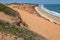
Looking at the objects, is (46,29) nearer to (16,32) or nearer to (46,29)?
(46,29)

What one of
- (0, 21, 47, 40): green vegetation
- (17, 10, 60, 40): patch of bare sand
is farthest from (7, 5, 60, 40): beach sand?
(0, 21, 47, 40): green vegetation

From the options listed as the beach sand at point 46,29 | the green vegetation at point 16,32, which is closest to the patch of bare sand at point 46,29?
the beach sand at point 46,29

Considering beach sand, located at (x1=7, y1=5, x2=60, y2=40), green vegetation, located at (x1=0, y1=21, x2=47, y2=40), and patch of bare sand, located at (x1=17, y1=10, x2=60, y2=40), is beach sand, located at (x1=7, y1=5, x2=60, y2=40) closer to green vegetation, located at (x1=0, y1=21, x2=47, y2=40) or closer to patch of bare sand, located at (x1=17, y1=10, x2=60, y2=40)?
patch of bare sand, located at (x1=17, y1=10, x2=60, y2=40)

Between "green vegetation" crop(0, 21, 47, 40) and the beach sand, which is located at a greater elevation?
"green vegetation" crop(0, 21, 47, 40)

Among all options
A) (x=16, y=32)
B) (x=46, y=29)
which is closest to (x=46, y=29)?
(x=46, y=29)

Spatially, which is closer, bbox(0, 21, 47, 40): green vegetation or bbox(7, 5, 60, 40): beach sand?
bbox(0, 21, 47, 40): green vegetation

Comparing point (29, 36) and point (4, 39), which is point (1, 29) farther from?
point (29, 36)

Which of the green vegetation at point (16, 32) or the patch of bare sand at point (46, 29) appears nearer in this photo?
the green vegetation at point (16, 32)

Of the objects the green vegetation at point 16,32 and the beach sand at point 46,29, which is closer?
the green vegetation at point 16,32

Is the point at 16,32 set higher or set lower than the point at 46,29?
higher

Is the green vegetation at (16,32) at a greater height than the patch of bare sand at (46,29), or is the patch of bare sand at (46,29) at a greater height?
the green vegetation at (16,32)

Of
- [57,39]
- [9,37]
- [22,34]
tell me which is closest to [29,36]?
[22,34]

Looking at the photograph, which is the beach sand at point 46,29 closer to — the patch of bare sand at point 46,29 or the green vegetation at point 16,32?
the patch of bare sand at point 46,29
